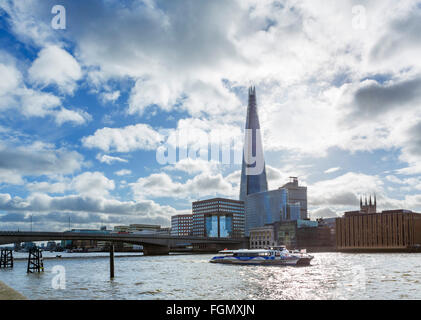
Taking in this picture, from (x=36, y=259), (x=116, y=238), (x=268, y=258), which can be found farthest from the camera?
(x=116, y=238)

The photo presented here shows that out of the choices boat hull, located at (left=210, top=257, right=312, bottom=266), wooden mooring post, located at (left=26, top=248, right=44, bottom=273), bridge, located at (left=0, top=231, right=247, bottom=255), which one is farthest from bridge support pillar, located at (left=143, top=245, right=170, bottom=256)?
wooden mooring post, located at (left=26, top=248, right=44, bottom=273)

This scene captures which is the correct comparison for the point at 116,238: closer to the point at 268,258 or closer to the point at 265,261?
the point at 265,261

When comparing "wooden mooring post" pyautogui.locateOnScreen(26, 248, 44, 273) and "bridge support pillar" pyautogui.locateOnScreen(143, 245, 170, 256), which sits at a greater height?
"wooden mooring post" pyautogui.locateOnScreen(26, 248, 44, 273)

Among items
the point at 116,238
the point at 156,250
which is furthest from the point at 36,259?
the point at 156,250

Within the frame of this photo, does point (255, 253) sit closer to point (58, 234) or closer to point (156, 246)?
point (58, 234)

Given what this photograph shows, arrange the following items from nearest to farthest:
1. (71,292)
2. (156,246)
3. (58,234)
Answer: (71,292) < (58,234) < (156,246)

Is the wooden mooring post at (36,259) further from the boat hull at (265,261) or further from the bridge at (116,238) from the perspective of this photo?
the boat hull at (265,261)

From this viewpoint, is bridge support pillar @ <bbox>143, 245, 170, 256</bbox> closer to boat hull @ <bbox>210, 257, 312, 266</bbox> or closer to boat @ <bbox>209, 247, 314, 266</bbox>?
boat @ <bbox>209, 247, 314, 266</bbox>

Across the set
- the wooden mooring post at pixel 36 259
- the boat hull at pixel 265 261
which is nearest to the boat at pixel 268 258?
the boat hull at pixel 265 261

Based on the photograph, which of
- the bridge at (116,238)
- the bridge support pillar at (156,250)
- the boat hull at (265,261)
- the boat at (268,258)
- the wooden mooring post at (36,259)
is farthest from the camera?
the bridge support pillar at (156,250)
